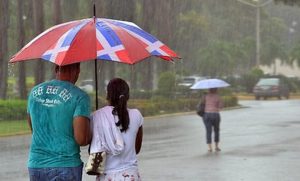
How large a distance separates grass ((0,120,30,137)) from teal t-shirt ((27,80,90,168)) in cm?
1488

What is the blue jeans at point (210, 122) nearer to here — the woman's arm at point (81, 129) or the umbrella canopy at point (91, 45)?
the umbrella canopy at point (91, 45)

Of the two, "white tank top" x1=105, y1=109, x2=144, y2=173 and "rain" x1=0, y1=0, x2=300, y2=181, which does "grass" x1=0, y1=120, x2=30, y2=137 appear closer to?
"rain" x1=0, y1=0, x2=300, y2=181

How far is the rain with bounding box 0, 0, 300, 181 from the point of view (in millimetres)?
11828

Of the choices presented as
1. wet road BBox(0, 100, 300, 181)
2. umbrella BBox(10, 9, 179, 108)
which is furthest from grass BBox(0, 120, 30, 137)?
umbrella BBox(10, 9, 179, 108)

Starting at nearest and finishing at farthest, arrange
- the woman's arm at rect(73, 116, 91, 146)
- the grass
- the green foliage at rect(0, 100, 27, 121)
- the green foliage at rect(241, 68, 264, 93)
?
1. the woman's arm at rect(73, 116, 91, 146)
2. the grass
3. the green foliage at rect(0, 100, 27, 121)
4. the green foliage at rect(241, 68, 264, 93)

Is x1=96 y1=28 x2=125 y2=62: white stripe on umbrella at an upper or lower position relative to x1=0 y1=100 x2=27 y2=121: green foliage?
upper

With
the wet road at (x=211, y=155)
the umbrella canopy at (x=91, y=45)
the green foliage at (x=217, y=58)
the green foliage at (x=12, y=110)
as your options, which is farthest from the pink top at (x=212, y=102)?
the green foliage at (x=217, y=58)

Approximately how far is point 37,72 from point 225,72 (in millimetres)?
32098

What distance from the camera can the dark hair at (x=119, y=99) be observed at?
14.5 feet

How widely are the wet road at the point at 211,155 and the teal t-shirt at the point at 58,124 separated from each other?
539cm

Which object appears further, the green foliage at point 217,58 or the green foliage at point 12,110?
the green foliage at point 217,58

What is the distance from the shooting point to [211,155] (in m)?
12.9

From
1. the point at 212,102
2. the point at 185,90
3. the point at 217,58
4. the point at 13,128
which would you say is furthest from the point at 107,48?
the point at 217,58

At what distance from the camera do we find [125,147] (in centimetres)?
444
